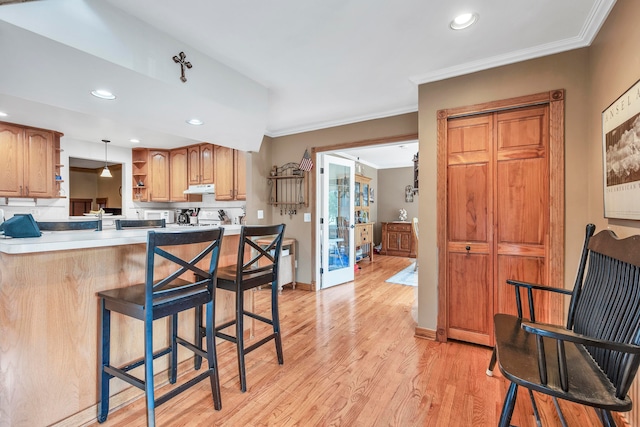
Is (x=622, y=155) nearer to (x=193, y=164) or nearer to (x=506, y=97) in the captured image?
(x=506, y=97)

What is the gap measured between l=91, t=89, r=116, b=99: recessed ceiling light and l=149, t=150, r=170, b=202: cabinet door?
3.83 meters

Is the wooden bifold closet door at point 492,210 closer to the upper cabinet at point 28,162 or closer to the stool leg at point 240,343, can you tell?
the stool leg at point 240,343

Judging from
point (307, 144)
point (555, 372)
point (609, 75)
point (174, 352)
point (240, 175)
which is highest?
point (307, 144)

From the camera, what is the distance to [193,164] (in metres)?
5.39

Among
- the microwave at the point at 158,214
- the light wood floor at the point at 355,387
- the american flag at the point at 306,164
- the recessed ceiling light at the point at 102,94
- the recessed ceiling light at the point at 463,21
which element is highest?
the recessed ceiling light at the point at 463,21

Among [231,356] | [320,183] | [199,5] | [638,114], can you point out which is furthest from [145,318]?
[320,183]

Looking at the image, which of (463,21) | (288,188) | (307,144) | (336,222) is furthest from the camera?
(336,222)

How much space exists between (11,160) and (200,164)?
2409 mm

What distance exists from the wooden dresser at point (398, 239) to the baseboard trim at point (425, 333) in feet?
14.4

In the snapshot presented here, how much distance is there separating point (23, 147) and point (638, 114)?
20.1 ft

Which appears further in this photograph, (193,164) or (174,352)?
(193,164)

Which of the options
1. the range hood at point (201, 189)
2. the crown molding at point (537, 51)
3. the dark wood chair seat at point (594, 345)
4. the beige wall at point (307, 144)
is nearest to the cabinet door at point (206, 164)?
the range hood at point (201, 189)

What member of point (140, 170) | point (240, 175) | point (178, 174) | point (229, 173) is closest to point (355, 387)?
point (240, 175)

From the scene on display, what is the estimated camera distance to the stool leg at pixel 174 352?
1.90 metres
